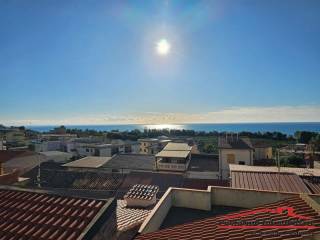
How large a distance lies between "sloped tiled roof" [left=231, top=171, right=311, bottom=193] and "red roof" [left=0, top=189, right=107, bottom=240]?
7.69 metres

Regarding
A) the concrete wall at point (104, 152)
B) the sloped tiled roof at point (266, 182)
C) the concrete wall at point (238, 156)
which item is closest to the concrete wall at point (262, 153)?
the concrete wall at point (238, 156)

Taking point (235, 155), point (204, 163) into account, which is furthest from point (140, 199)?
point (204, 163)

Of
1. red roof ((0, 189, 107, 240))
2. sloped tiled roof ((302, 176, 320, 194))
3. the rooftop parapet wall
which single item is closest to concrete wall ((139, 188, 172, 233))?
the rooftop parapet wall

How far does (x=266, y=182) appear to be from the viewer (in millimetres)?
11836

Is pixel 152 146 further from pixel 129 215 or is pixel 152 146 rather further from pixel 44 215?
pixel 44 215

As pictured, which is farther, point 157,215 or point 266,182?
point 266,182

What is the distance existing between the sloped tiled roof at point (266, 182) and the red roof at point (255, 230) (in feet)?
15.7

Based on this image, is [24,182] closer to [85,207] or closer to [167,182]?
[167,182]

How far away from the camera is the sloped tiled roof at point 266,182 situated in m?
11.1

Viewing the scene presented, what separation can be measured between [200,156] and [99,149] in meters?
29.7

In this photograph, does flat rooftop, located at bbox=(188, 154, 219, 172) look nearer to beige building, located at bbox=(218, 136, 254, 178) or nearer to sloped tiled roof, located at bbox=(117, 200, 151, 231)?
beige building, located at bbox=(218, 136, 254, 178)

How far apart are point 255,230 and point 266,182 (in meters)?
7.77

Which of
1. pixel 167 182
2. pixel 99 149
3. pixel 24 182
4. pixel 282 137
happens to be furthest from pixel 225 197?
pixel 282 137

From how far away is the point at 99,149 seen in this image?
56625 mm
